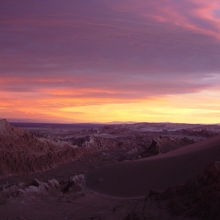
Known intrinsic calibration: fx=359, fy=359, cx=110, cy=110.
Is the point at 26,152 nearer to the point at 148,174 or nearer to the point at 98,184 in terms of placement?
A: the point at 98,184

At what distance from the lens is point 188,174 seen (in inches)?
448

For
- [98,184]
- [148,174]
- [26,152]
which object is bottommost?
[98,184]

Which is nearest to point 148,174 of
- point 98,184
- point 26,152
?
point 98,184

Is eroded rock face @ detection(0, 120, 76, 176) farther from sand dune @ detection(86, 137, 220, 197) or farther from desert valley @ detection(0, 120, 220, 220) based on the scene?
sand dune @ detection(86, 137, 220, 197)

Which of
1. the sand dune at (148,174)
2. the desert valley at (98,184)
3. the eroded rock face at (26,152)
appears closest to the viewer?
the desert valley at (98,184)

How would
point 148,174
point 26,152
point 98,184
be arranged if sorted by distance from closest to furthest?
point 98,184, point 148,174, point 26,152

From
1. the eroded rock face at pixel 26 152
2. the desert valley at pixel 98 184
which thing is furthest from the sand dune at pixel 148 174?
the eroded rock face at pixel 26 152

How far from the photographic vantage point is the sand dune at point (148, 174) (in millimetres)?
11297

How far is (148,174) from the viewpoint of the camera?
12.7 meters

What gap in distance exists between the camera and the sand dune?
1130 centimetres

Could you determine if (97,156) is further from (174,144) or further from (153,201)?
(153,201)

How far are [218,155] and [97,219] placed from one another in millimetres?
6241

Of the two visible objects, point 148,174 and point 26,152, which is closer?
point 148,174

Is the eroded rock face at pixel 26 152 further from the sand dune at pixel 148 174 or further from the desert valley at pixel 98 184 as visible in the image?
the sand dune at pixel 148 174
